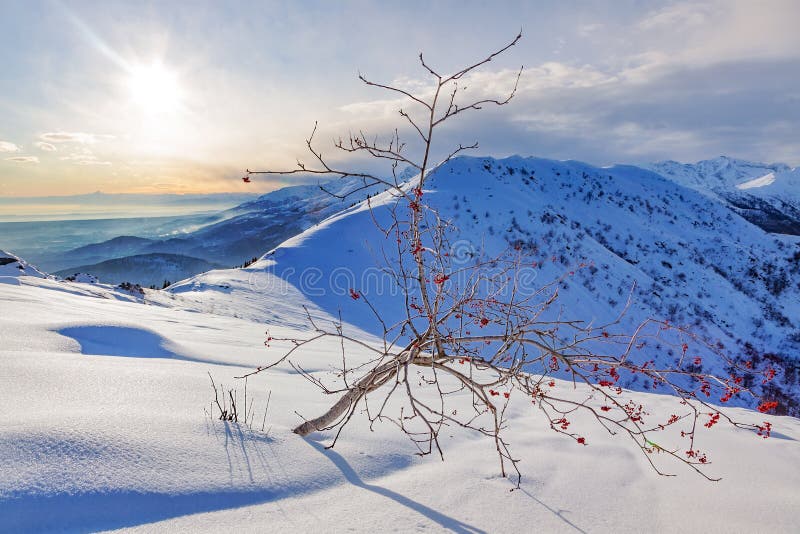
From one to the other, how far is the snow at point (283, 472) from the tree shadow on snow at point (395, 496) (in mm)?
12

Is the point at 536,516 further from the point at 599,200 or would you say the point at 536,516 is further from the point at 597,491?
the point at 599,200

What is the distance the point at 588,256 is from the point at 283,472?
65.9 ft

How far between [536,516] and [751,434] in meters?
3.86

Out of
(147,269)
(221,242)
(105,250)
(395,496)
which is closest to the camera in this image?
(395,496)

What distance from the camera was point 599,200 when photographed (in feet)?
97.4

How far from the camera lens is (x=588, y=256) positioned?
19.6 m

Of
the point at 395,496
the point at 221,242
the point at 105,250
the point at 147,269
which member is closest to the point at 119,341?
the point at 395,496

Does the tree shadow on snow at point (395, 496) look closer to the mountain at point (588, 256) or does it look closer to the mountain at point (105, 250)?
the mountain at point (588, 256)

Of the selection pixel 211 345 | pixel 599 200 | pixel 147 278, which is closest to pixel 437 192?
pixel 599 200

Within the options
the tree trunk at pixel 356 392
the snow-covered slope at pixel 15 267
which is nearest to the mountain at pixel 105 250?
the snow-covered slope at pixel 15 267

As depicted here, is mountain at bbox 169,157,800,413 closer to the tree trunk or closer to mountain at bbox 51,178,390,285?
the tree trunk

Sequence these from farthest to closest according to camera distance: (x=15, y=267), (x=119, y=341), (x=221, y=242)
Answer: (x=221, y=242), (x=15, y=267), (x=119, y=341)

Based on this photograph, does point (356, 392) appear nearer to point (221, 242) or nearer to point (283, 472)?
point (283, 472)

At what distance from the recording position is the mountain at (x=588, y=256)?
14914 millimetres
